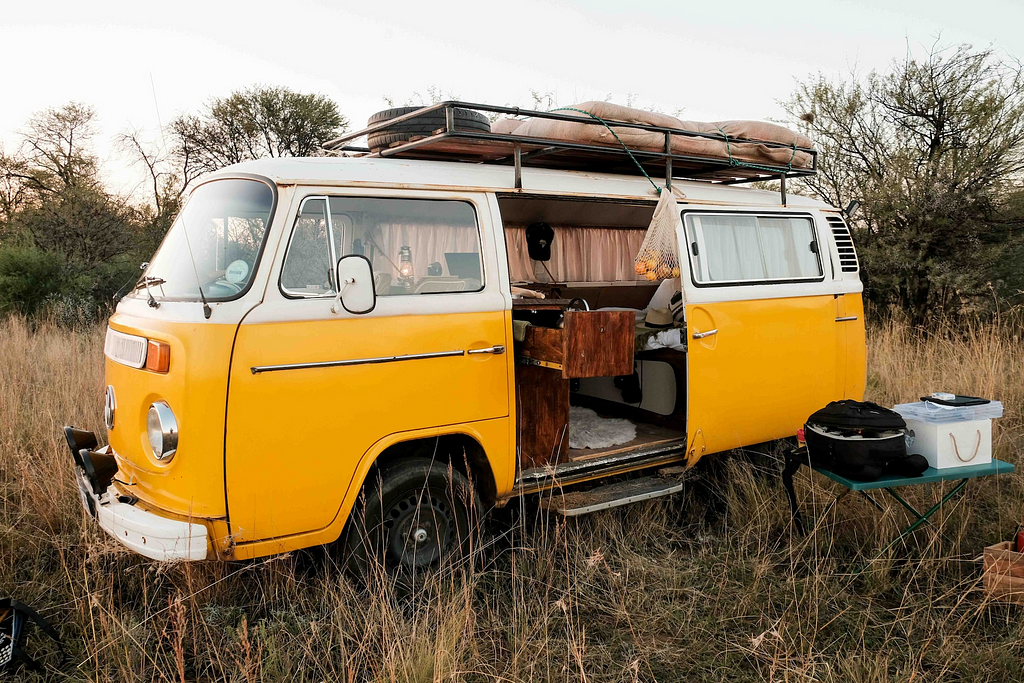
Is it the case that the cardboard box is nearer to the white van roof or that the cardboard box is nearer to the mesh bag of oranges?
the mesh bag of oranges

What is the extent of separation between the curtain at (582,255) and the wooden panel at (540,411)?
2084 millimetres

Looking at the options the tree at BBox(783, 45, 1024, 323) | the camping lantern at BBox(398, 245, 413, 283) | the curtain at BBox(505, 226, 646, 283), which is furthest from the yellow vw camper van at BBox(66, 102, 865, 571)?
the tree at BBox(783, 45, 1024, 323)

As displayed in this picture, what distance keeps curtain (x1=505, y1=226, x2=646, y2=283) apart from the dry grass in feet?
7.70

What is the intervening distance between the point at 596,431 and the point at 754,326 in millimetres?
1405

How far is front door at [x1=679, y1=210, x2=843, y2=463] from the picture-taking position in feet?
15.8

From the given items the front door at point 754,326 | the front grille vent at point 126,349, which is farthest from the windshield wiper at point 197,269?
the front door at point 754,326

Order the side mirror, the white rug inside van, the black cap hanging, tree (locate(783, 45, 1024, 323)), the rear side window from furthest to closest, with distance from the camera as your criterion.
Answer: tree (locate(783, 45, 1024, 323)) → the black cap hanging → the white rug inside van → the rear side window → the side mirror

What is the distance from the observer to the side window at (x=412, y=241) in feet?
12.0

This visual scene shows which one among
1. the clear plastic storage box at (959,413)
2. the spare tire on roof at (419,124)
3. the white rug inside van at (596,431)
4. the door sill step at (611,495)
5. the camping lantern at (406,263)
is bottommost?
the door sill step at (611,495)

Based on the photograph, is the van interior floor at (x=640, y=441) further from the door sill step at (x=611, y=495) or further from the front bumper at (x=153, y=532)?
the front bumper at (x=153, y=532)

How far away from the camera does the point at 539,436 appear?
4.43 m

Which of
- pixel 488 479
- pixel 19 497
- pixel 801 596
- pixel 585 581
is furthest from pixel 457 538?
pixel 19 497

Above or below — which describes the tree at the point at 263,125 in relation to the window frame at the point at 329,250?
above

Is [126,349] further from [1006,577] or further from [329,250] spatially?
[1006,577]
